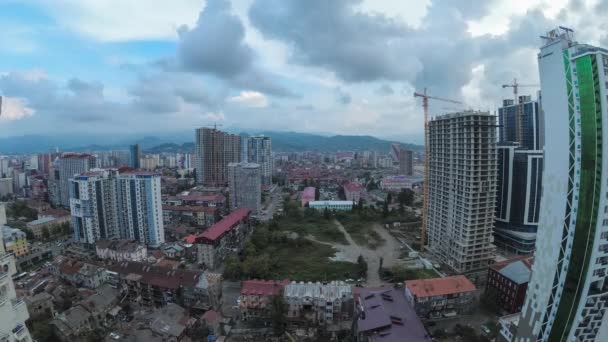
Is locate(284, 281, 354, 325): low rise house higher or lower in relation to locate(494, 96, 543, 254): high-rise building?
lower

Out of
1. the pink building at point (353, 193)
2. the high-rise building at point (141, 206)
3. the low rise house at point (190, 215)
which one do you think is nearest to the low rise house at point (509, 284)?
the high-rise building at point (141, 206)

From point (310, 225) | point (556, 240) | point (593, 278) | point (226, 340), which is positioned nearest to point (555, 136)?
point (556, 240)

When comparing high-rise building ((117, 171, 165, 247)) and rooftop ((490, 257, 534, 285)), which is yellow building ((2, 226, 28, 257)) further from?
rooftop ((490, 257, 534, 285))

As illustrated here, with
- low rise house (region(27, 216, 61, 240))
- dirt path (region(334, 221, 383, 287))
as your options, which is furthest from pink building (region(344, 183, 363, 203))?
low rise house (region(27, 216, 61, 240))

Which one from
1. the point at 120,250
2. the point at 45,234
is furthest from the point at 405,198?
the point at 45,234

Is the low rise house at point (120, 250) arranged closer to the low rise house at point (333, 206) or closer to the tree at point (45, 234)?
the tree at point (45, 234)

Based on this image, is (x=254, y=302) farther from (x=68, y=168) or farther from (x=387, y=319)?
(x=68, y=168)
